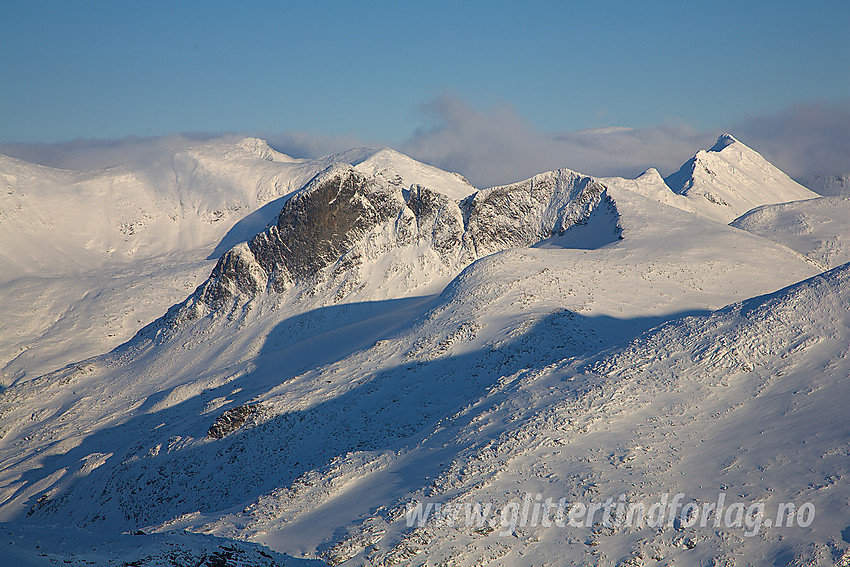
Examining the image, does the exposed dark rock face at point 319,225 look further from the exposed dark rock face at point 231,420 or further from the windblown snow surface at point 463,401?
the exposed dark rock face at point 231,420

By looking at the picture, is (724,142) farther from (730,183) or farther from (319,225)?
(319,225)

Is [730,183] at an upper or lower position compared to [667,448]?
upper

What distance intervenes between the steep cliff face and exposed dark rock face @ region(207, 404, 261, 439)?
37207 mm

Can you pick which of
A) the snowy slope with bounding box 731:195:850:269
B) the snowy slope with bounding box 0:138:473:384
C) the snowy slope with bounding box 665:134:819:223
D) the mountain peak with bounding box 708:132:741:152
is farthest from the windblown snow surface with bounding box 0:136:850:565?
the mountain peak with bounding box 708:132:741:152

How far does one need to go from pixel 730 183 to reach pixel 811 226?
62.4 metres

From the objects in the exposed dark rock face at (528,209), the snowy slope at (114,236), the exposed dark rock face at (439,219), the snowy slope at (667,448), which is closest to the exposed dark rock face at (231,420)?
the snowy slope at (667,448)

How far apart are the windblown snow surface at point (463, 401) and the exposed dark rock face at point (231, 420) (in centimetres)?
20

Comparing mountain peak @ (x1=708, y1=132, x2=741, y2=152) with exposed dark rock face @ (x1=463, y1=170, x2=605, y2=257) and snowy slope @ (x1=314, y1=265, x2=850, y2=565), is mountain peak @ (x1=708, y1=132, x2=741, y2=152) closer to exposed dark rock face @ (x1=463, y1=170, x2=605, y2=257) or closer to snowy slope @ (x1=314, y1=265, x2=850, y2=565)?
exposed dark rock face @ (x1=463, y1=170, x2=605, y2=257)

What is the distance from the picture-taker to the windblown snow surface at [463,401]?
77.5 feet

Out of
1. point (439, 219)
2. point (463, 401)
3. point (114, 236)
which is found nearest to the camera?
point (463, 401)

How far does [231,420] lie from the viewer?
162 feet

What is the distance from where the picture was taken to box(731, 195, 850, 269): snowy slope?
81.5m

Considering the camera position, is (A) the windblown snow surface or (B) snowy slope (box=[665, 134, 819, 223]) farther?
(B) snowy slope (box=[665, 134, 819, 223])

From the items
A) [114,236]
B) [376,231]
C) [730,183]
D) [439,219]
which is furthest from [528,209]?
[114,236]
